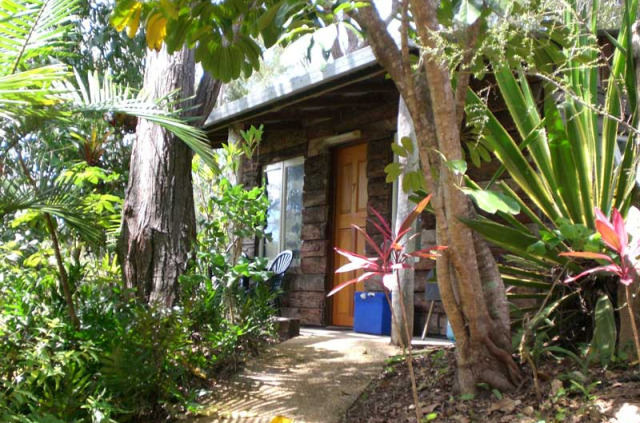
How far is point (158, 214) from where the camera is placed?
16.5 feet

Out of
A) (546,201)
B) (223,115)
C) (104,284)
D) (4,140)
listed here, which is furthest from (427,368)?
(223,115)

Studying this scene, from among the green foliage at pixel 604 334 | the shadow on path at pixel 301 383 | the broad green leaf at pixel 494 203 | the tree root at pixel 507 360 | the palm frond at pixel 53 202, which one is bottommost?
the shadow on path at pixel 301 383

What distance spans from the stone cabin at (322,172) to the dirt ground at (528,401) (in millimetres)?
2457

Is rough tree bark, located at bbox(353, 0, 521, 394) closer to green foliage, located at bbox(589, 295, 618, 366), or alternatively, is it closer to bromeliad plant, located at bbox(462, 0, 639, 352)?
bromeliad plant, located at bbox(462, 0, 639, 352)

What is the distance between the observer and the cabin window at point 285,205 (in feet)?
25.4

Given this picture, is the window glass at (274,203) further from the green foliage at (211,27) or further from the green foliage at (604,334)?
the green foliage at (604,334)

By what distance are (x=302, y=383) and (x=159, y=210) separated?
1821mm

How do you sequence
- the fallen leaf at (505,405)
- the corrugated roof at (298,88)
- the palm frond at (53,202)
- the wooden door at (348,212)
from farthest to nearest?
the wooden door at (348,212)
the corrugated roof at (298,88)
the palm frond at (53,202)
the fallen leaf at (505,405)

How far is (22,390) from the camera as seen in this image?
325 cm

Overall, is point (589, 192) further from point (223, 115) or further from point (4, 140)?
point (223, 115)

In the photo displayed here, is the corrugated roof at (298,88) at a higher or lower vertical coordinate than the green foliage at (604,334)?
higher

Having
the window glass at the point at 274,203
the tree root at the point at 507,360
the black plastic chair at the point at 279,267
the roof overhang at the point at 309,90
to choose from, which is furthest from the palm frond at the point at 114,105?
the window glass at the point at 274,203

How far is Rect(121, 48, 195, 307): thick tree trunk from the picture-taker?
16.2 feet

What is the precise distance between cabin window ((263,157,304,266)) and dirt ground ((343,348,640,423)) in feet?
13.6
